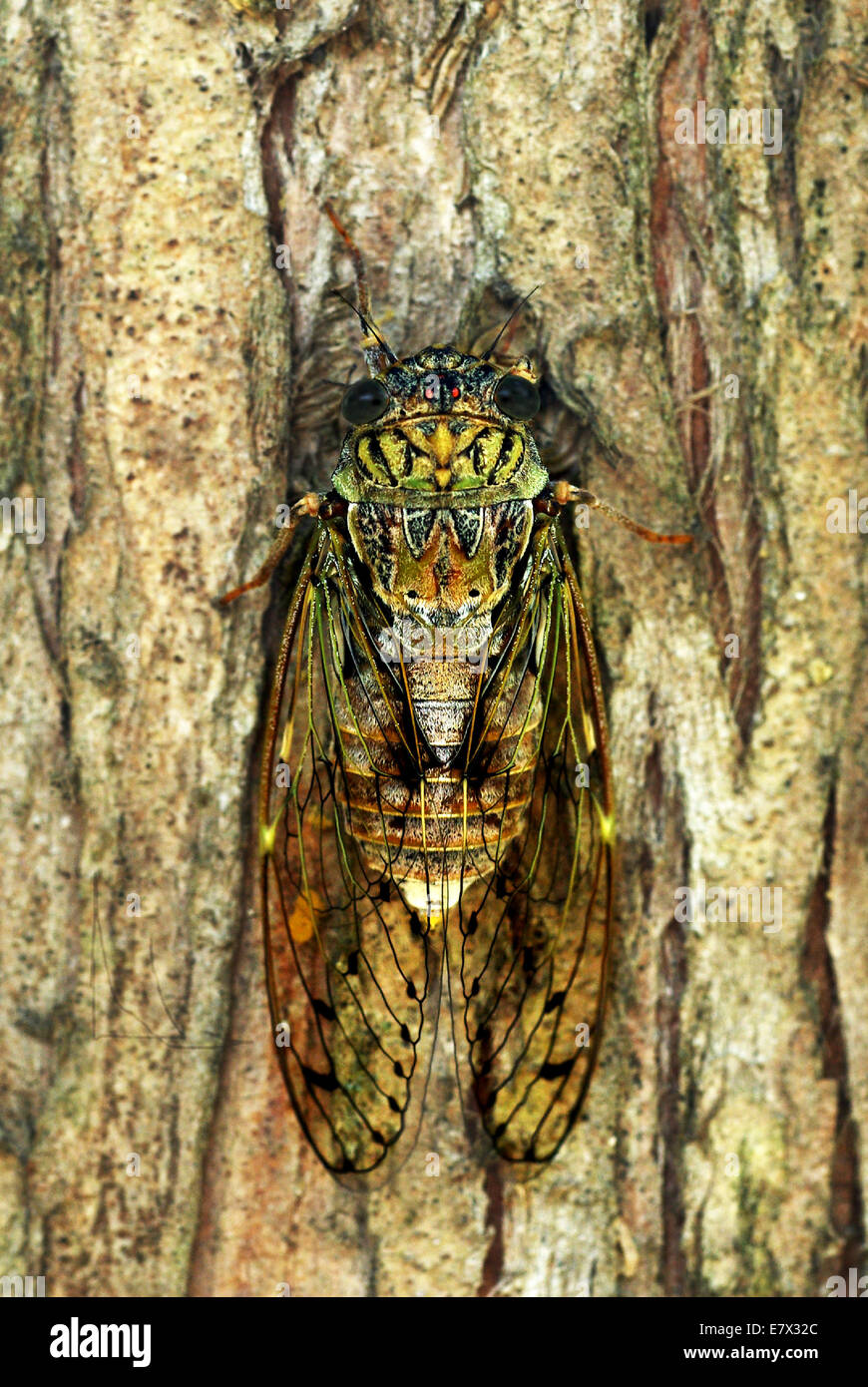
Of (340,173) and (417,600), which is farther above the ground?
(340,173)

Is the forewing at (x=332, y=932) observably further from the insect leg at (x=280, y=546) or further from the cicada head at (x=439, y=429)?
the cicada head at (x=439, y=429)

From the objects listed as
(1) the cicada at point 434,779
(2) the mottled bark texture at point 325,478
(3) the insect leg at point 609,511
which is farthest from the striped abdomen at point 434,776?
(3) the insect leg at point 609,511

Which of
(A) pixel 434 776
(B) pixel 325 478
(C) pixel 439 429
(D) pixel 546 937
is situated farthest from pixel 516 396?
(D) pixel 546 937

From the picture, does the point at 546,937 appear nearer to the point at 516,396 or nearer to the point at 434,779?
the point at 434,779

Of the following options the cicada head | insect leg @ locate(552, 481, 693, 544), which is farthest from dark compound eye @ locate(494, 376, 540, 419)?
insect leg @ locate(552, 481, 693, 544)
